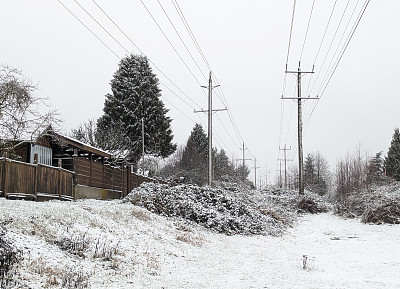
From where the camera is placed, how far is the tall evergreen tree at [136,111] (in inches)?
1462

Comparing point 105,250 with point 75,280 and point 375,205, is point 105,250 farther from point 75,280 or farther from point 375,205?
point 375,205

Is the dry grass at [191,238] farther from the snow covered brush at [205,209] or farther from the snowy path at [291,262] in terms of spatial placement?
the snow covered brush at [205,209]

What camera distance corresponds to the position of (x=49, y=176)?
15.1 metres

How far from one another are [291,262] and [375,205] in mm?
11685

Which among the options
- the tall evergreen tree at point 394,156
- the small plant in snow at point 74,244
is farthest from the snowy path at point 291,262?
the tall evergreen tree at point 394,156

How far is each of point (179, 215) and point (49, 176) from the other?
5.46 meters

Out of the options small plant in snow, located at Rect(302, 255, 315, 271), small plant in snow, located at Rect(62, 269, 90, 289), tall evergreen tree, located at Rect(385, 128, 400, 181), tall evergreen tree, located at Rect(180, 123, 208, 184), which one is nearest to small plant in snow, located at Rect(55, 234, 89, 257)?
small plant in snow, located at Rect(62, 269, 90, 289)

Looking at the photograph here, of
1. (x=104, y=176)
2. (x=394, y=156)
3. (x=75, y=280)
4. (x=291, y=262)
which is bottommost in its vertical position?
(x=291, y=262)

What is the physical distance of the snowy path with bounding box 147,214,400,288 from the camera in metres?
7.43

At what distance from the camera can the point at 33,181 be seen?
1400cm

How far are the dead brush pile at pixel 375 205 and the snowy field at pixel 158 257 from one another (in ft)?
17.4

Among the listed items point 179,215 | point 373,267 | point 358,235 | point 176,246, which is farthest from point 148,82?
point 373,267

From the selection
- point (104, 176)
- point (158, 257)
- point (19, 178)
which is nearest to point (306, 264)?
point (158, 257)

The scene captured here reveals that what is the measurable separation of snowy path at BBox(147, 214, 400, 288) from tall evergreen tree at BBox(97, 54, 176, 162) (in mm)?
22891
